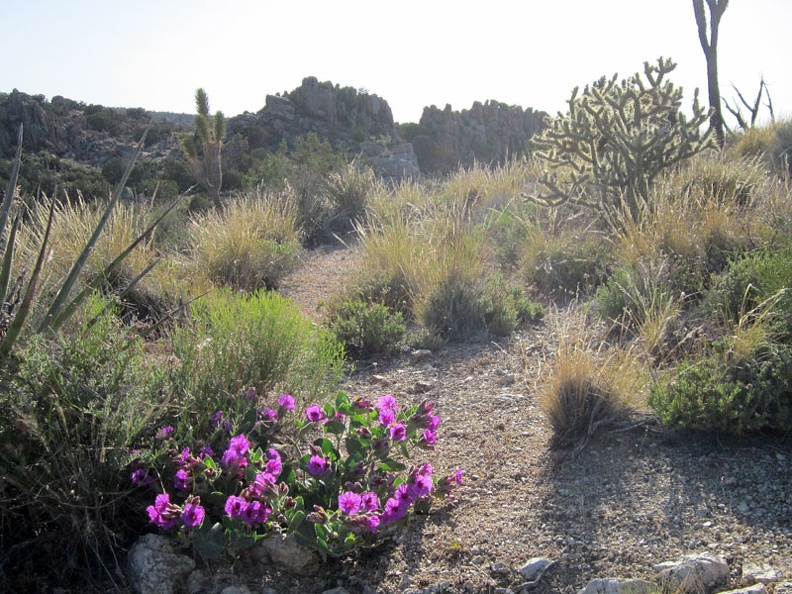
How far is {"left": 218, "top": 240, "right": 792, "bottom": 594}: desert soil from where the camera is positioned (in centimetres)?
262

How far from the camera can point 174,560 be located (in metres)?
2.55

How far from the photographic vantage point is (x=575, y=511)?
295cm

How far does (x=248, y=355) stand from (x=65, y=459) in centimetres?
111

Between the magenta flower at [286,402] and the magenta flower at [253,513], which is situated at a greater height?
the magenta flower at [286,402]

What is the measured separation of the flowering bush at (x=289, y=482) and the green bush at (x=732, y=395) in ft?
3.73

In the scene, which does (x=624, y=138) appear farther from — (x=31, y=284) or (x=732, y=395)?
(x=31, y=284)

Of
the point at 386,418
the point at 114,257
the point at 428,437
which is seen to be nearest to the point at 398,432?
the point at 386,418

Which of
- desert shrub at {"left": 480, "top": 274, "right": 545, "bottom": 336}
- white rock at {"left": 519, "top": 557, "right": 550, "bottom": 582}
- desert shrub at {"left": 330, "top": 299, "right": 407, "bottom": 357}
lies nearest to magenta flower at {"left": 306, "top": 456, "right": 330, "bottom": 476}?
white rock at {"left": 519, "top": 557, "right": 550, "bottom": 582}

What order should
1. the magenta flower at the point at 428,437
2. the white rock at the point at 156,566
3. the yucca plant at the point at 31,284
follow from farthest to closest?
the magenta flower at the point at 428,437 < the yucca plant at the point at 31,284 < the white rock at the point at 156,566

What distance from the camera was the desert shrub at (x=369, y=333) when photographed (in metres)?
5.21

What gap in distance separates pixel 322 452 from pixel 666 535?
1.42 m

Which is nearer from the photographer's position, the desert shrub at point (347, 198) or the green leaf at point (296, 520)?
the green leaf at point (296, 520)

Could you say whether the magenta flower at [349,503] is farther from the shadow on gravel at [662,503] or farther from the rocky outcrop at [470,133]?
the rocky outcrop at [470,133]

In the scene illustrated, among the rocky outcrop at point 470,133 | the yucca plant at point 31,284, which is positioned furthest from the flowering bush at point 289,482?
the rocky outcrop at point 470,133
